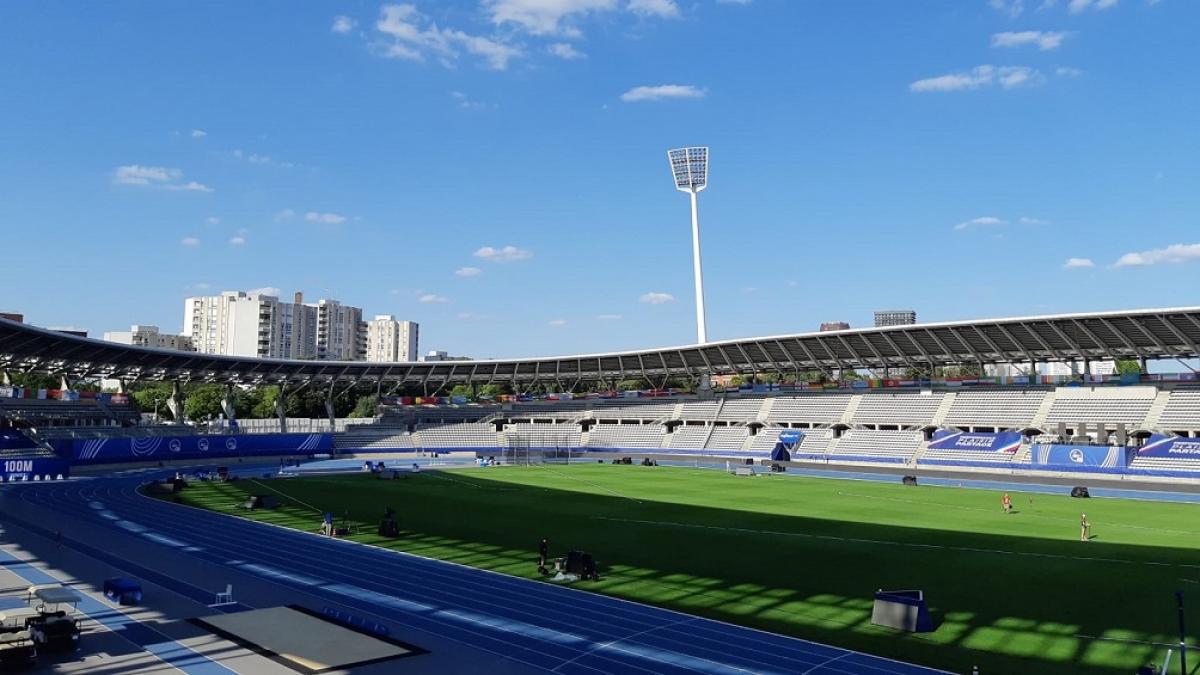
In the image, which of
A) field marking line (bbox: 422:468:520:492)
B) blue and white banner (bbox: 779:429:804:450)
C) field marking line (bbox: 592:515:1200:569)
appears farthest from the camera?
blue and white banner (bbox: 779:429:804:450)

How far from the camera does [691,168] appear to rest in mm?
102750

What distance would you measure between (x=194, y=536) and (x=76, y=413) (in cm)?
5345

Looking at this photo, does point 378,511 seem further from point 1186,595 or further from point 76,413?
point 76,413

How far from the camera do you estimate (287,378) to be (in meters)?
89.2

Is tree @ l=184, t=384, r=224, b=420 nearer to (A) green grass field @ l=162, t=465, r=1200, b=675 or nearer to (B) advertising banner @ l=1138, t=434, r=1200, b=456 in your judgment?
(A) green grass field @ l=162, t=465, r=1200, b=675

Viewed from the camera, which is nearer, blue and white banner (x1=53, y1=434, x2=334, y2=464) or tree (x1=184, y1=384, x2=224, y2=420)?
blue and white banner (x1=53, y1=434, x2=334, y2=464)

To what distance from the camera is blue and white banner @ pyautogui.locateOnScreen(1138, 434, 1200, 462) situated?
53594mm

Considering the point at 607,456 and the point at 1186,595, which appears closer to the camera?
the point at 1186,595

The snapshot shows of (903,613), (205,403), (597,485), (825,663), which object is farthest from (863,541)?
(205,403)

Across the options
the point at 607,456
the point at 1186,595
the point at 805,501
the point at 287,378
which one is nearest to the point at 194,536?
the point at 805,501

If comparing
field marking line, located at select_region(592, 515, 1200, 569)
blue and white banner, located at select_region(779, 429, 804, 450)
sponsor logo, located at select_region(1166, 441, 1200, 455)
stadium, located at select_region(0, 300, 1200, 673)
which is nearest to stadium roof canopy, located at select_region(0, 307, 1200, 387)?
stadium, located at select_region(0, 300, 1200, 673)

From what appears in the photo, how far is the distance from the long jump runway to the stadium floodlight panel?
79110mm

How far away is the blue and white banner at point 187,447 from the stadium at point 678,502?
0.68ft

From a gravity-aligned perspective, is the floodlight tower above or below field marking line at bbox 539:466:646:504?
above
